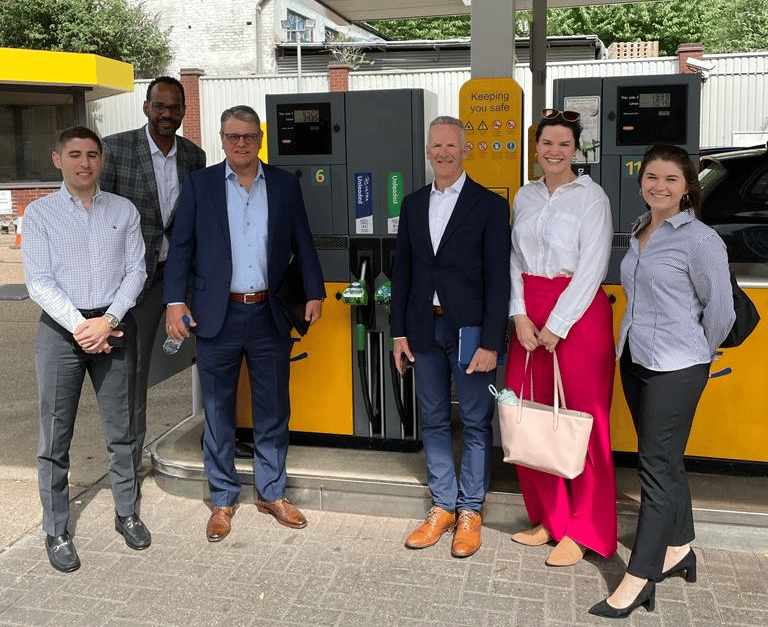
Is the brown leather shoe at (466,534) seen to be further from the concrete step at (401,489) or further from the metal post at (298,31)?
the metal post at (298,31)

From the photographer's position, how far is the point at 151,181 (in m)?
4.37

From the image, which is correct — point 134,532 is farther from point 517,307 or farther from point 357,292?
point 517,307

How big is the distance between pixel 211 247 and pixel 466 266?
1.14 m

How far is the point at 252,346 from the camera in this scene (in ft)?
13.3

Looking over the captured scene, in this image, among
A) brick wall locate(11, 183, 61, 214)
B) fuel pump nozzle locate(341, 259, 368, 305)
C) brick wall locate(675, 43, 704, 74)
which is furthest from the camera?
brick wall locate(675, 43, 704, 74)

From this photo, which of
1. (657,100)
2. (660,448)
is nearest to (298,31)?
(657,100)

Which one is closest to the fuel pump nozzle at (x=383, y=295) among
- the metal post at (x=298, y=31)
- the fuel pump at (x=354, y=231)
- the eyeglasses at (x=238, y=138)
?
the fuel pump at (x=354, y=231)

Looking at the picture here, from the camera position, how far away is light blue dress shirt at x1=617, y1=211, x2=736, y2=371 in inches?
123

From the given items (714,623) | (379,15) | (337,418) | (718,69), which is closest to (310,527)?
(337,418)

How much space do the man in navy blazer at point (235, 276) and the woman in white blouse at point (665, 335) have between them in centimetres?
153

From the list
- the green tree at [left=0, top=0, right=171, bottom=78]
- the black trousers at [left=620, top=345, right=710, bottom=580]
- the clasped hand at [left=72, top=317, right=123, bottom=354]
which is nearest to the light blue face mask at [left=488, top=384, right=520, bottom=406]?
the black trousers at [left=620, top=345, right=710, bottom=580]

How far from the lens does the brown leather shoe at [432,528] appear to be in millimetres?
3932

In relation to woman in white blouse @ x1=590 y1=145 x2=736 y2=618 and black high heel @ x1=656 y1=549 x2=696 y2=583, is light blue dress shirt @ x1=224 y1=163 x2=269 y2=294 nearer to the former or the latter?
woman in white blouse @ x1=590 y1=145 x2=736 y2=618

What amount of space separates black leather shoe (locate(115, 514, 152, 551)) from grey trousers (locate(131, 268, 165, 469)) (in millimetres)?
351
